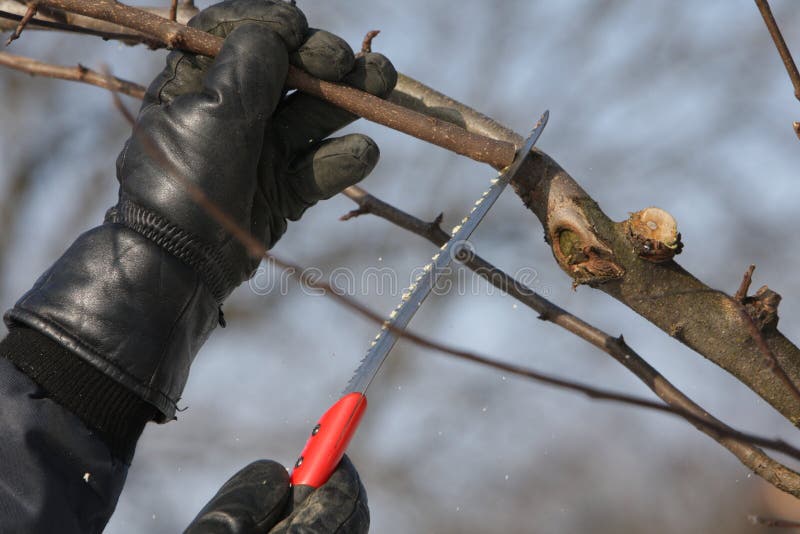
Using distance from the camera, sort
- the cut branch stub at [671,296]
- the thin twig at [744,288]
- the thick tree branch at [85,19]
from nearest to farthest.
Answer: the thin twig at [744,288] → the cut branch stub at [671,296] → the thick tree branch at [85,19]

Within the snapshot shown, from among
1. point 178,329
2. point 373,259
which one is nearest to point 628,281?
point 178,329

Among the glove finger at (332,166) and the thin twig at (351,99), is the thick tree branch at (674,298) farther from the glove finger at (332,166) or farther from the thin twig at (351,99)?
the glove finger at (332,166)

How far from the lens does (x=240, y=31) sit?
1.70m

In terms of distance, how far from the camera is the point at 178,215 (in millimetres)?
1717

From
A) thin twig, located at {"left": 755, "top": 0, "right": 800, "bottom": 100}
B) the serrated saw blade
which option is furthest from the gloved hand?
thin twig, located at {"left": 755, "top": 0, "right": 800, "bottom": 100}

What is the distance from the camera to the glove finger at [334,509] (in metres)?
1.34

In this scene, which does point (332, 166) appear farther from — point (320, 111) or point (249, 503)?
point (249, 503)

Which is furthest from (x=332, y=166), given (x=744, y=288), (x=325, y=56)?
(x=744, y=288)

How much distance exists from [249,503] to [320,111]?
3.10 feet

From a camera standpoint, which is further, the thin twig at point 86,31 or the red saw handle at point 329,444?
the thin twig at point 86,31

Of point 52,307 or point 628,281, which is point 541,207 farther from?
point 52,307

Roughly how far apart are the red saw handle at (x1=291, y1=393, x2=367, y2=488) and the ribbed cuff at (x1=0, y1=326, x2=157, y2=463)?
49 centimetres

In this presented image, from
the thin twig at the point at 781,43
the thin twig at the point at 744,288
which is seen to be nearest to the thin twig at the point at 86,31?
the thin twig at the point at 781,43

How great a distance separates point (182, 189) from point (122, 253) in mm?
193
